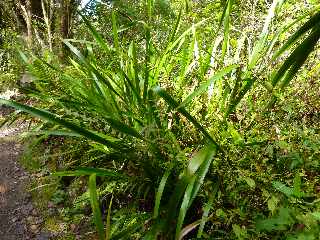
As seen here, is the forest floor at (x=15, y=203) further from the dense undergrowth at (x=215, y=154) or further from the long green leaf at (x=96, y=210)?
the long green leaf at (x=96, y=210)

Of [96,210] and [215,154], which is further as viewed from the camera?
[215,154]

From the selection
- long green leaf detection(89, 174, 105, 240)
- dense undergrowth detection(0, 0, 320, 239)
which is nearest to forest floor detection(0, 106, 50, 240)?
dense undergrowth detection(0, 0, 320, 239)

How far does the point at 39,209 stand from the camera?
3164mm

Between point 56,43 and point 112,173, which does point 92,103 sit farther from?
point 56,43

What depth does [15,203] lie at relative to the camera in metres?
3.33

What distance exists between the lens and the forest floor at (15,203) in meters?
2.98

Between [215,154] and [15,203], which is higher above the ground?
[215,154]

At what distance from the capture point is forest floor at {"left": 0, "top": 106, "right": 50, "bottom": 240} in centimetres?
298

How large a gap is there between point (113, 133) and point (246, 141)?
2.90 ft

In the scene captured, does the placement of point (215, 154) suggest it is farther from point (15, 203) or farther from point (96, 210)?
point (15, 203)

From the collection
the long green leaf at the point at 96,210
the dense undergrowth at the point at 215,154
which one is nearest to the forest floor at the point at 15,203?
the dense undergrowth at the point at 215,154

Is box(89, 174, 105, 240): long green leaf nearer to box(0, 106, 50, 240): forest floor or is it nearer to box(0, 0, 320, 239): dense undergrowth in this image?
box(0, 0, 320, 239): dense undergrowth

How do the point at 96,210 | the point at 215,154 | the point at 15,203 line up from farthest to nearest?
the point at 15,203, the point at 215,154, the point at 96,210

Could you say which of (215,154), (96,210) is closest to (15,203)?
(96,210)
